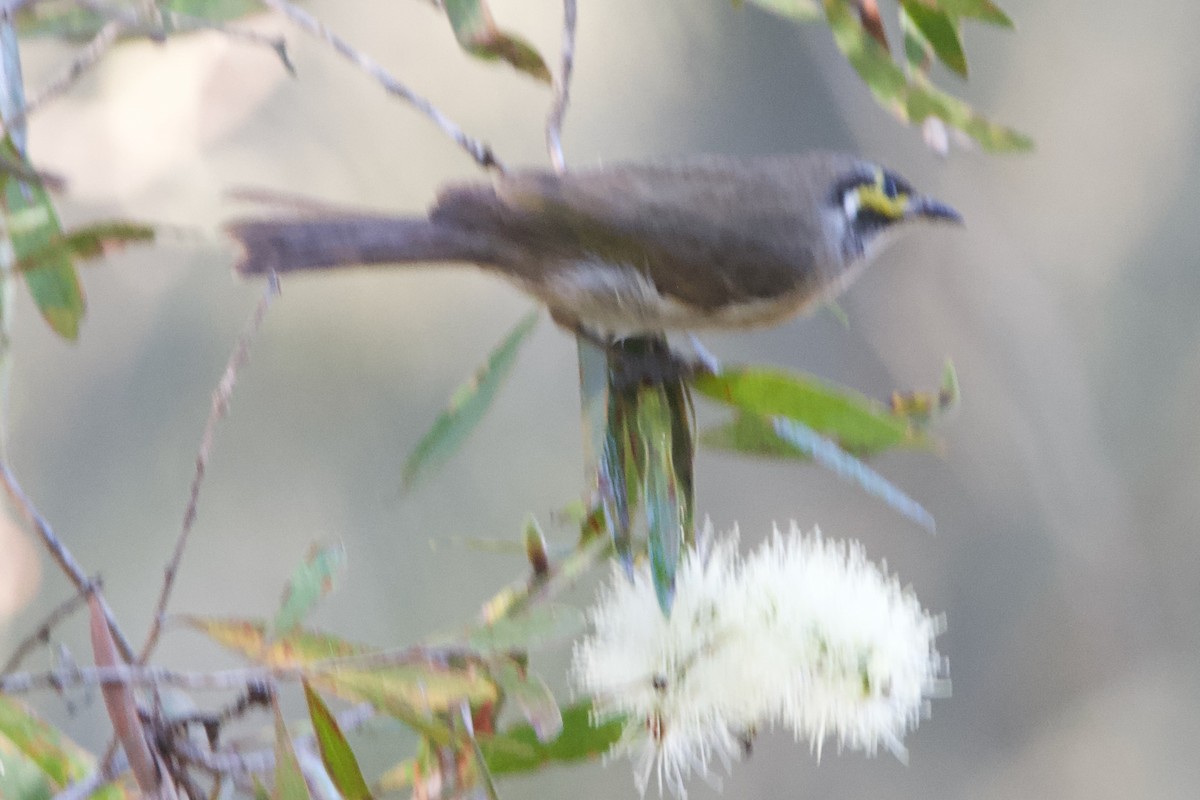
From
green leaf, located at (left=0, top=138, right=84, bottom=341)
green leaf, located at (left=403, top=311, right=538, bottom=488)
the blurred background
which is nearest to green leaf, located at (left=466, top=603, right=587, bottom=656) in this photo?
green leaf, located at (left=403, top=311, right=538, bottom=488)

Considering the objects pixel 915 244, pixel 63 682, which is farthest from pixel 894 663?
pixel 915 244

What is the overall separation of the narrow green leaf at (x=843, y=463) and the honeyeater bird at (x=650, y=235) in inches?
4.5

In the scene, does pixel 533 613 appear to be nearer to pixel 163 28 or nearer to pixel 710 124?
pixel 163 28

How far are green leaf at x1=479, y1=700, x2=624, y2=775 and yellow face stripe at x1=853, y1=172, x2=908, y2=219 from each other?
1.29 feet

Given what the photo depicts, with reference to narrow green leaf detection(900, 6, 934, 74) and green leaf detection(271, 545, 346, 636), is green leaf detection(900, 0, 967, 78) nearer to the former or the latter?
narrow green leaf detection(900, 6, 934, 74)

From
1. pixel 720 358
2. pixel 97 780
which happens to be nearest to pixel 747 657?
pixel 97 780

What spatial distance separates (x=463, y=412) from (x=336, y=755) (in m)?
0.21

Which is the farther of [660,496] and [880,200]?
[880,200]

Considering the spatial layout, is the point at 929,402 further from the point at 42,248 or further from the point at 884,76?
the point at 42,248

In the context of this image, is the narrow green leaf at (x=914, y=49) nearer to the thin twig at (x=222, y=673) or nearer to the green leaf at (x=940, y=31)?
the green leaf at (x=940, y=31)

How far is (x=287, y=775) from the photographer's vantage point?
49cm

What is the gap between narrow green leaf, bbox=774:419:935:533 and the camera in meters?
0.51

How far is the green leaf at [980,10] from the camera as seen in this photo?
60 cm

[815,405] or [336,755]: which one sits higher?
[815,405]
